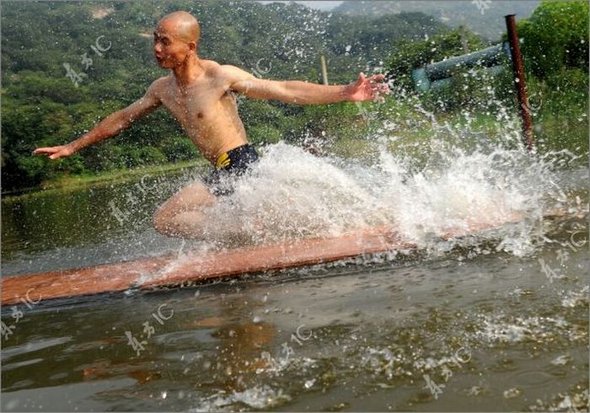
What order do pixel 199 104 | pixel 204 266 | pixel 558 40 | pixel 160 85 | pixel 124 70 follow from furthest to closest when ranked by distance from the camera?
pixel 124 70 → pixel 558 40 → pixel 160 85 → pixel 199 104 → pixel 204 266

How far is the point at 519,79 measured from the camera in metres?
7.74

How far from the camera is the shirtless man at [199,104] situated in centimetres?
530

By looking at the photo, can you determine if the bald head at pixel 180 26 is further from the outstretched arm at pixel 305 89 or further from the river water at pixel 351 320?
the river water at pixel 351 320

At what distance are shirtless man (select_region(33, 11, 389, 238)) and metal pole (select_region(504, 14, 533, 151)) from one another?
368cm

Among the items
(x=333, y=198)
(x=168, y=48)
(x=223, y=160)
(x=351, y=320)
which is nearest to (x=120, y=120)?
(x=168, y=48)

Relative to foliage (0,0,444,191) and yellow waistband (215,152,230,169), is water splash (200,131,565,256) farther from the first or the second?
foliage (0,0,444,191)

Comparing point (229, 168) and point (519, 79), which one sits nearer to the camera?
point (229, 168)

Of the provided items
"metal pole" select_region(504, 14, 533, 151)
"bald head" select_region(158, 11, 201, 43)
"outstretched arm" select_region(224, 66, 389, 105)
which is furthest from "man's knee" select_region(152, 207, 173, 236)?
"metal pole" select_region(504, 14, 533, 151)

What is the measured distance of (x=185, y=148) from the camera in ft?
165

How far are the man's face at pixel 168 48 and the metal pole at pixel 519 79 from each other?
4250 mm

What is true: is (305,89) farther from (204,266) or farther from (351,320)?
(351,320)

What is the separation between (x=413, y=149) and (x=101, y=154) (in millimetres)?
38893

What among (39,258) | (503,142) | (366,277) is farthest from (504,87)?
(366,277)

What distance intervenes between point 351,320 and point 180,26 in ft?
10.3
